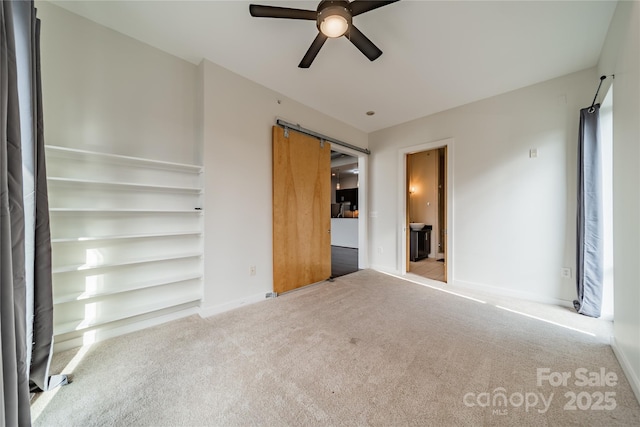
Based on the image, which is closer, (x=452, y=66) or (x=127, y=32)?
(x=127, y=32)

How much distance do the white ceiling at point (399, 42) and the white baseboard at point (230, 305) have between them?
2.73m

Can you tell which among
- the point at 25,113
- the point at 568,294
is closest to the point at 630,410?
the point at 568,294

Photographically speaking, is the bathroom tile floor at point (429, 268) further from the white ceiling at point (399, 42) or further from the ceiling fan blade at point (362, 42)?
the ceiling fan blade at point (362, 42)

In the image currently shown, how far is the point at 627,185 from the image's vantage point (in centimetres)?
154

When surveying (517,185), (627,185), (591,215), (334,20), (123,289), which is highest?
(334,20)

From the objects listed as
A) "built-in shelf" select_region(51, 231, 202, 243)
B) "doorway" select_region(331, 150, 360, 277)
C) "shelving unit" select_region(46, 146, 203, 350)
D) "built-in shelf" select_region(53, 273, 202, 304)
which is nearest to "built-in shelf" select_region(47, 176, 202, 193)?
"shelving unit" select_region(46, 146, 203, 350)

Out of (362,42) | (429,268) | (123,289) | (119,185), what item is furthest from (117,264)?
(429,268)

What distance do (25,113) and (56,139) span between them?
795 millimetres

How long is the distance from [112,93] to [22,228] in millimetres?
1723

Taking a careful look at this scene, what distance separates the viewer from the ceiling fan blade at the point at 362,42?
170cm

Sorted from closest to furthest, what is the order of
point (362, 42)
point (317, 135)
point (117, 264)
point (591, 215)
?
point (362, 42) < point (117, 264) < point (591, 215) < point (317, 135)

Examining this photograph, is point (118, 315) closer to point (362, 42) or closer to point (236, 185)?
point (236, 185)

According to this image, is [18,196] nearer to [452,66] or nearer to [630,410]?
[630,410]

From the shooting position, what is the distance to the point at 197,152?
102 inches
